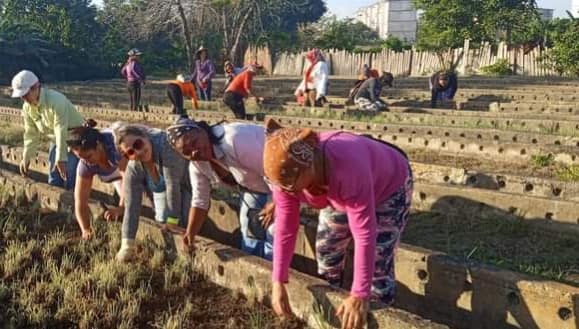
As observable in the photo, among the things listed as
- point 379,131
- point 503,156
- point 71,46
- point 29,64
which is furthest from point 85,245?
point 71,46

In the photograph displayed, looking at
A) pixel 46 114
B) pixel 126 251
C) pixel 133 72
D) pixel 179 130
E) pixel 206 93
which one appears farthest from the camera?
pixel 206 93

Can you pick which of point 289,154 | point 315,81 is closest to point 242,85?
point 315,81

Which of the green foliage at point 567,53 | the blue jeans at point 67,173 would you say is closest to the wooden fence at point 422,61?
the green foliage at point 567,53

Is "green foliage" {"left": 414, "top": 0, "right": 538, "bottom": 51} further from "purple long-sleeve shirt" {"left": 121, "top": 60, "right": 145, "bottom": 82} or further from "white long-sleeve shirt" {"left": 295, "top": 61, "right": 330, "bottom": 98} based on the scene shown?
"purple long-sleeve shirt" {"left": 121, "top": 60, "right": 145, "bottom": 82}

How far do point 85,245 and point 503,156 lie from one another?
5355 mm

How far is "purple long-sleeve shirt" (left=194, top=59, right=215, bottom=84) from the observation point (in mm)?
16047

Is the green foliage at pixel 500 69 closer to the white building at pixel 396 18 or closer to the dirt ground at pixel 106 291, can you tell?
the dirt ground at pixel 106 291

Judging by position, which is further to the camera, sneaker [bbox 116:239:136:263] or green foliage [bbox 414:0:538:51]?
green foliage [bbox 414:0:538:51]

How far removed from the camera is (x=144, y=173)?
446 centimetres

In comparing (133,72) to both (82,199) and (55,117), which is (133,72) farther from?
(82,199)

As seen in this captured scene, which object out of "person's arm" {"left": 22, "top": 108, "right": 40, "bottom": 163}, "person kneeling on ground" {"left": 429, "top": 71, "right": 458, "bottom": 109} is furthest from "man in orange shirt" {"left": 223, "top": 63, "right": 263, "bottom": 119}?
"person's arm" {"left": 22, "top": 108, "right": 40, "bottom": 163}

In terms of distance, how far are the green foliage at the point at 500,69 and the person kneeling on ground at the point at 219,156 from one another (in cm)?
2362

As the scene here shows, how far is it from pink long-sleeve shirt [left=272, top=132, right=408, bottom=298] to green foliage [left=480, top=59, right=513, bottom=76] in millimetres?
→ 24380

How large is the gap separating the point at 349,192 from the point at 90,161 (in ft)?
8.45
